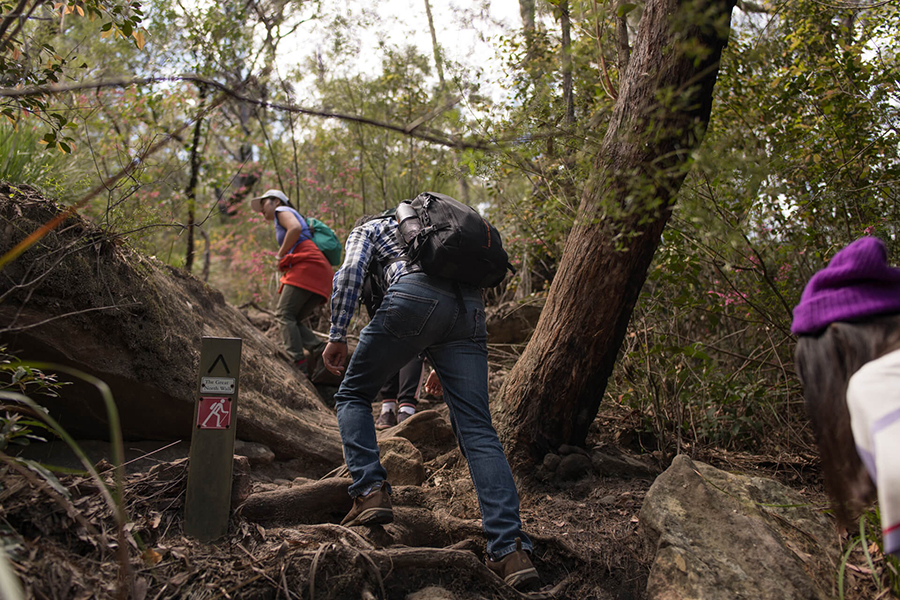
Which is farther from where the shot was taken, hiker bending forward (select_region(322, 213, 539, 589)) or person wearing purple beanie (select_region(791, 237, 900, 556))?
hiker bending forward (select_region(322, 213, 539, 589))

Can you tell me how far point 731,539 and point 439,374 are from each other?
159 cm

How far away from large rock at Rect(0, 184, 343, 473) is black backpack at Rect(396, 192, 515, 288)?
154cm

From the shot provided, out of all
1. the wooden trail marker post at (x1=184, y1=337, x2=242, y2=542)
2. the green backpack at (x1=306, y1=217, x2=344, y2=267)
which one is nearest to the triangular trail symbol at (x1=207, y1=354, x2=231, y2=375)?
the wooden trail marker post at (x1=184, y1=337, x2=242, y2=542)

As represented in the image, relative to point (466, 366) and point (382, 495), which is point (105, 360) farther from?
point (466, 366)

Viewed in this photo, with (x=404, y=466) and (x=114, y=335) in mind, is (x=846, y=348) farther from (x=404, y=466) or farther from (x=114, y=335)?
(x=114, y=335)

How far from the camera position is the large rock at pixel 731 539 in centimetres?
259

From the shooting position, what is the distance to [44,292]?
3.15 m

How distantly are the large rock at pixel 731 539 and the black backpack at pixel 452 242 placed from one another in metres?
1.46

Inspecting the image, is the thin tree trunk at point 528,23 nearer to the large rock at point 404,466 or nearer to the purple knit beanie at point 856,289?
the large rock at point 404,466

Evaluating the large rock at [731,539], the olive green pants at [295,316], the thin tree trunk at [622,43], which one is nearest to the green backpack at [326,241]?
the olive green pants at [295,316]

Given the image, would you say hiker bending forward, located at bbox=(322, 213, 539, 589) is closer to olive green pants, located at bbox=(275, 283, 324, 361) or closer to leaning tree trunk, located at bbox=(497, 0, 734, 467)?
leaning tree trunk, located at bbox=(497, 0, 734, 467)

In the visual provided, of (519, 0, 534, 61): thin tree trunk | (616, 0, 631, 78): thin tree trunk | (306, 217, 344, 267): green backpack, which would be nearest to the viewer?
(616, 0, 631, 78): thin tree trunk

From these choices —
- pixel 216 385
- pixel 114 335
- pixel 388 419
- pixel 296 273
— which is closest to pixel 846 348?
pixel 216 385

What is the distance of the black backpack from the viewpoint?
9.48ft
